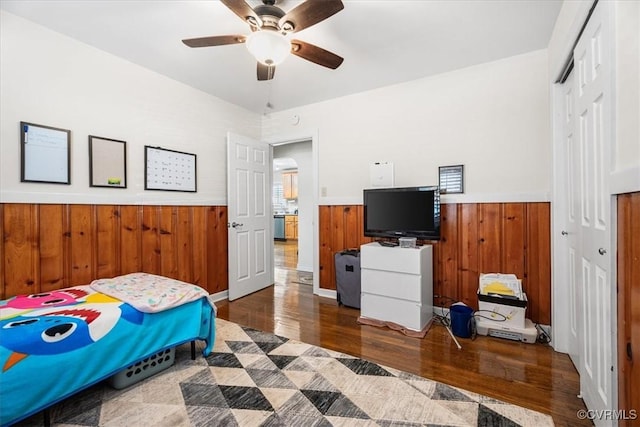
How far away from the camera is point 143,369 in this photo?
1762mm

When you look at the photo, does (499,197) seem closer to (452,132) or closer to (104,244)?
(452,132)

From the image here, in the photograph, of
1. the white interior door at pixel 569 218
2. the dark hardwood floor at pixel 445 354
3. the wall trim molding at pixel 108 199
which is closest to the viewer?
the dark hardwood floor at pixel 445 354

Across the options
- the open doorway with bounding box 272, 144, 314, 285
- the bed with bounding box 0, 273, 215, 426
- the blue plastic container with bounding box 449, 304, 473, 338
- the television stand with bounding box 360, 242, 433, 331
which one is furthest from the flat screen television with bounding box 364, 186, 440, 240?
the bed with bounding box 0, 273, 215, 426

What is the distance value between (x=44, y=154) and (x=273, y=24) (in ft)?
6.41

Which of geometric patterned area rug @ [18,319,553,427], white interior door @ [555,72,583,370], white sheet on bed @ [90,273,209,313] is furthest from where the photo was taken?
white interior door @ [555,72,583,370]

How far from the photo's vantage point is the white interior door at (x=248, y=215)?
3408 mm

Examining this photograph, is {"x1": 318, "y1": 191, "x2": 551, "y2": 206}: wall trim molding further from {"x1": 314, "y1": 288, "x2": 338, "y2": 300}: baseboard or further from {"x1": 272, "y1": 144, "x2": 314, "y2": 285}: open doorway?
{"x1": 272, "y1": 144, "x2": 314, "y2": 285}: open doorway

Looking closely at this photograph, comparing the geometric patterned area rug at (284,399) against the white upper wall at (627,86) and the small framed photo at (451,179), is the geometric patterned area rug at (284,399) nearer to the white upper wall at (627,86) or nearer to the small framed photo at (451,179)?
the white upper wall at (627,86)

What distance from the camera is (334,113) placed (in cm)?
346

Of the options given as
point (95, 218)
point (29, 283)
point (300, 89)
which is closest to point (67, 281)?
point (29, 283)

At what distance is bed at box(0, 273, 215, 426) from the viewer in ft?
4.10

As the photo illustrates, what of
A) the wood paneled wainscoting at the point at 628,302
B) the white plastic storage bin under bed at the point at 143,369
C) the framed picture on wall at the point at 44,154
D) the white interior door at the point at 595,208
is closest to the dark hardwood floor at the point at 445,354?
the white interior door at the point at 595,208

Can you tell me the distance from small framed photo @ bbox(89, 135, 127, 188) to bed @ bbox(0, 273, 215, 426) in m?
0.91

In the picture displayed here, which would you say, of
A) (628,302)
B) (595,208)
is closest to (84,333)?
(628,302)
